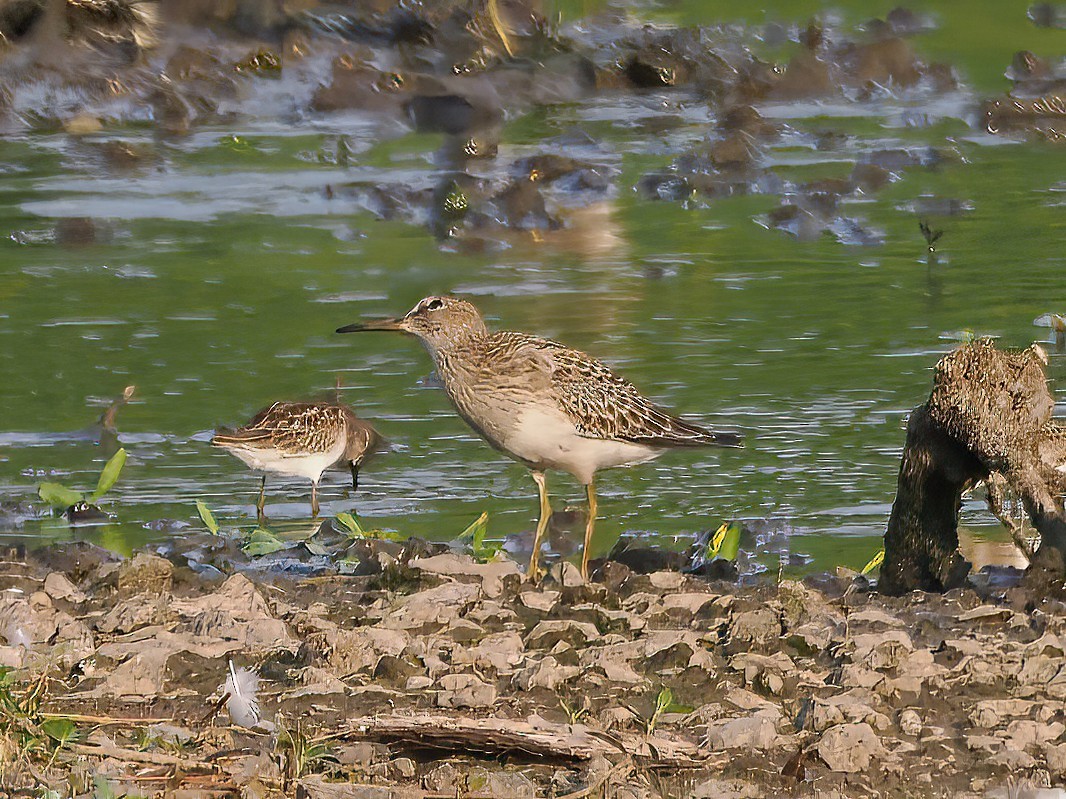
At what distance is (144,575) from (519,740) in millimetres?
2213

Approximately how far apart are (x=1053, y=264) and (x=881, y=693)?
7.73 m

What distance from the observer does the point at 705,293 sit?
1203cm

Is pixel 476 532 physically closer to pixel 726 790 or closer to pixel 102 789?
pixel 726 790

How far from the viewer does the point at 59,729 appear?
504 centimetres

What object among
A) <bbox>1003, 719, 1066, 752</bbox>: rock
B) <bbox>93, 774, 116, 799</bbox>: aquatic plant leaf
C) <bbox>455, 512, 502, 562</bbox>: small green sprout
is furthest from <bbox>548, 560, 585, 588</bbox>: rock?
<bbox>93, 774, 116, 799</bbox>: aquatic plant leaf

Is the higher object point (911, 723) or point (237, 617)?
point (911, 723)

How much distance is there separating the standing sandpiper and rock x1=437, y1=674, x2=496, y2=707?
1859 mm

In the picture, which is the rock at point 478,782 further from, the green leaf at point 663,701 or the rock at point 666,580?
the rock at point 666,580

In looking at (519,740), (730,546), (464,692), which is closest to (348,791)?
(519,740)

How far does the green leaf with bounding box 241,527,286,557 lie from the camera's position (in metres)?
7.62

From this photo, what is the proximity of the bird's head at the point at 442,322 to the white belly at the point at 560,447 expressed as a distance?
0.50 meters

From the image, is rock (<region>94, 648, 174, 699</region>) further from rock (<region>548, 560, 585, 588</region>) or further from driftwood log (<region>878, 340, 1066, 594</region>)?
driftwood log (<region>878, 340, 1066, 594</region>)

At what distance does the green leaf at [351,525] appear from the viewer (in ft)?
25.4

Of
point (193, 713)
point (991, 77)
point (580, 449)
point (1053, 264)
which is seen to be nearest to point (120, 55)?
point (991, 77)
